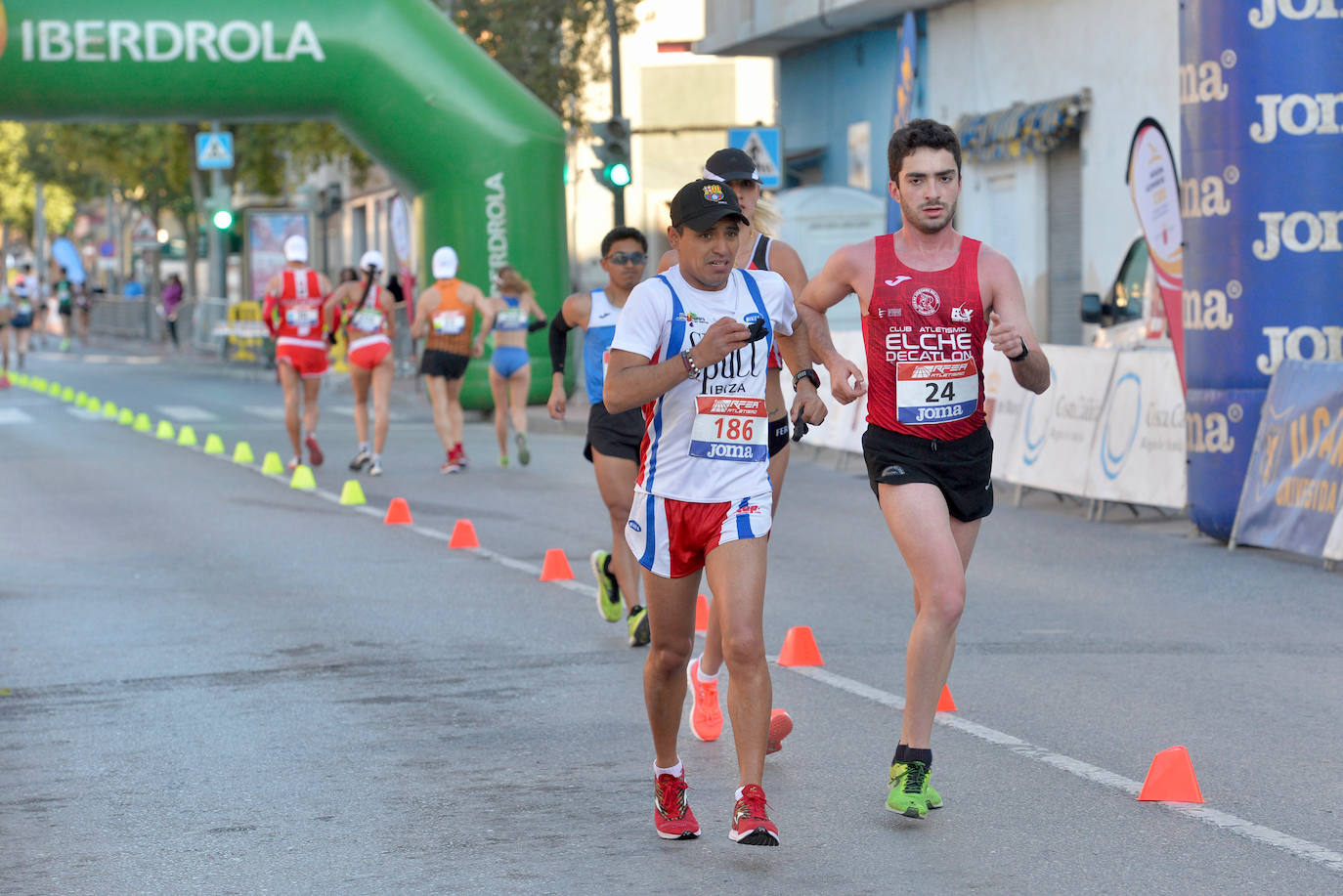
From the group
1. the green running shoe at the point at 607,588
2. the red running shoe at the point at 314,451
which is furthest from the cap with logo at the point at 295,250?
the green running shoe at the point at 607,588

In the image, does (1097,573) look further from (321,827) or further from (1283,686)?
(321,827)

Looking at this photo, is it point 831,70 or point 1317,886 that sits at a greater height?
point 831,70

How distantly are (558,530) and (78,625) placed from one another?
4422mm

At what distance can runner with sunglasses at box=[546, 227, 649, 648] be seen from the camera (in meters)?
8.86

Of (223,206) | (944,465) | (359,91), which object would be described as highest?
(359,91)

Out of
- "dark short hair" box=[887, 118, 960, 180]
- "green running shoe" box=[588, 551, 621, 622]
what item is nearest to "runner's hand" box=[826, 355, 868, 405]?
"dark short hair" box=[887, 118, 960, 180]

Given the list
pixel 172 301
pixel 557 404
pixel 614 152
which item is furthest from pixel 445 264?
pixel 172 301

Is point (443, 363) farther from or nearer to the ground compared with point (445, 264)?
nearer to the ground

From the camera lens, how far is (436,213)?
24.9m

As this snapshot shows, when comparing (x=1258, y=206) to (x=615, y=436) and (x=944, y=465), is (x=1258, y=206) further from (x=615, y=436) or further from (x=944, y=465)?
(x=944, y=465)

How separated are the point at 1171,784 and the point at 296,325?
12.8 metres

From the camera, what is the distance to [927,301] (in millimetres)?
5926

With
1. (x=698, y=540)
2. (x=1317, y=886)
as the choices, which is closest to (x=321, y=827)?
(x=698, y=540)

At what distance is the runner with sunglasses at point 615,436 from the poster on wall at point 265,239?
31.5 metres
